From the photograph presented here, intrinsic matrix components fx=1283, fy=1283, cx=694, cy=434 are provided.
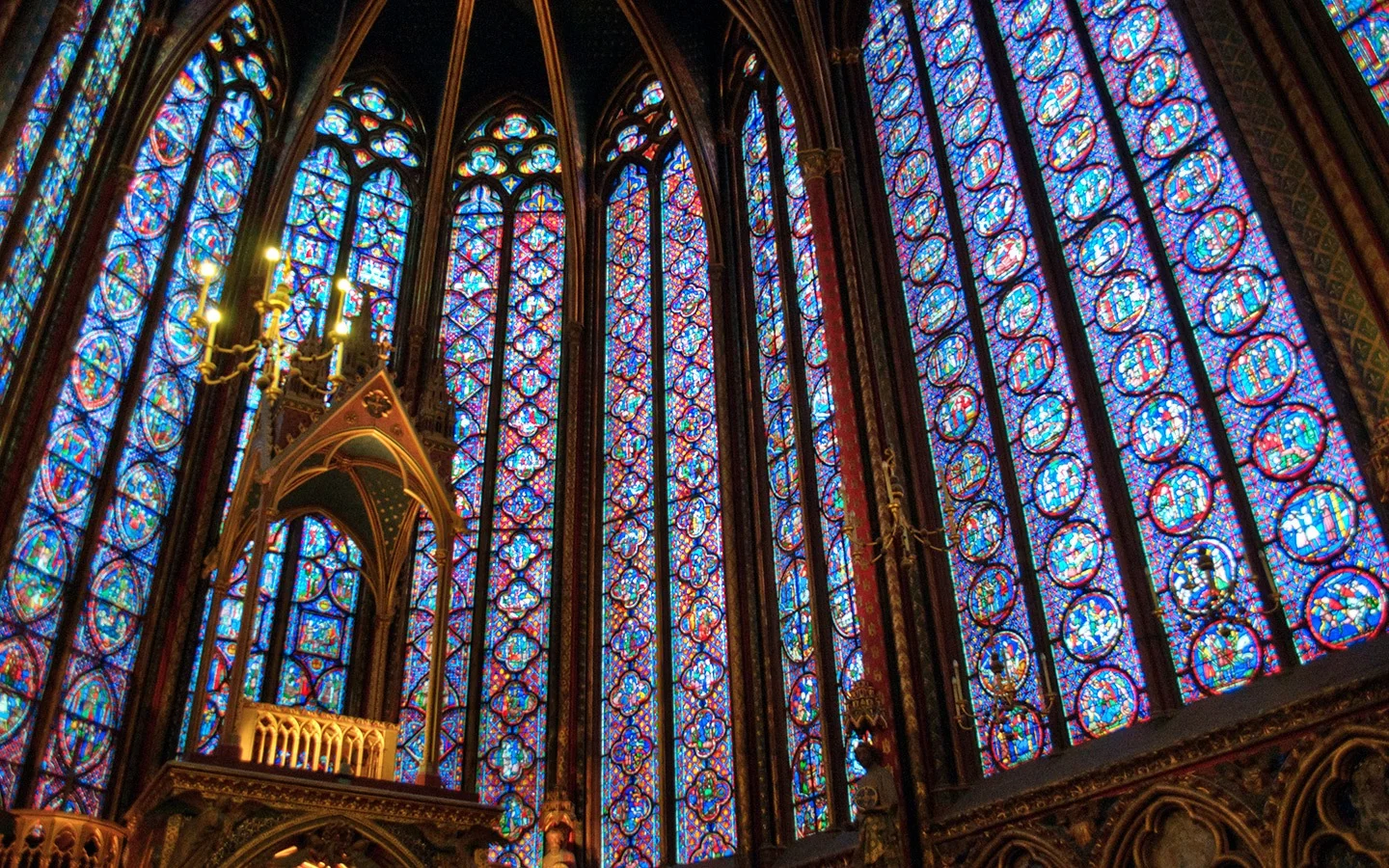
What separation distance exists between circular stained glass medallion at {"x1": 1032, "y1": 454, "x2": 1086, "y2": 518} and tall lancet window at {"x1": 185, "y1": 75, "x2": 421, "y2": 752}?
5995 millimetres

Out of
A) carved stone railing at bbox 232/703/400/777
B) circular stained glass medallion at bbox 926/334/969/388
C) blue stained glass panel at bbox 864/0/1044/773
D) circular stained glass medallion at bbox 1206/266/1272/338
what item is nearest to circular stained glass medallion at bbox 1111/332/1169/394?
circular stained glass medallion at bbox 1206/266/1272/338

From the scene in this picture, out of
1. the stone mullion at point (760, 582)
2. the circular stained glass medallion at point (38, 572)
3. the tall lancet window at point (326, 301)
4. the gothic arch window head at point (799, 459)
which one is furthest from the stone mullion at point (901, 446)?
the circular stained glass medallion at point (38, 572)

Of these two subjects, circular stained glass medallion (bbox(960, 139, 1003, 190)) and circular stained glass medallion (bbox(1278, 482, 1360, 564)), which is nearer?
circular stained glass medallion (bbox(1278, 482, 1360, 564))

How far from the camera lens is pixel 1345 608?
8.11 metres

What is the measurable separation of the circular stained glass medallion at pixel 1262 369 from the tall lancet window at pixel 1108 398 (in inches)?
0.7

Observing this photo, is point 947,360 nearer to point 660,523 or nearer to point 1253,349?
point 1253,349

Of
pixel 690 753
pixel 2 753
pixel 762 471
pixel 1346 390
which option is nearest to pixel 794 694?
pixel 690 753

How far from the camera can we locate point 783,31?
14562 mm

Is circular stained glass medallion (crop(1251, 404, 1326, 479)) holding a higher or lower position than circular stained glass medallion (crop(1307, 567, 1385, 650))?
higher

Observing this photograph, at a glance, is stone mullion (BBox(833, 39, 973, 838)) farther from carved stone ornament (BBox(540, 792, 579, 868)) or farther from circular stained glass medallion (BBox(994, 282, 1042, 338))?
carved stone ornament (BBox(540, 792, 579, 868))

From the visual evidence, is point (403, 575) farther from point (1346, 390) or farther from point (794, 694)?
point (1346, 390)

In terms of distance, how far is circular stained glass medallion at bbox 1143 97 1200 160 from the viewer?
400 inches

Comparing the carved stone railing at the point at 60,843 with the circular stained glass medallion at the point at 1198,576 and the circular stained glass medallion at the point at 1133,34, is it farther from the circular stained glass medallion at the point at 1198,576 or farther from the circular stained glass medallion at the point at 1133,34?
the circular stained glass medallion at the point at 1133,34

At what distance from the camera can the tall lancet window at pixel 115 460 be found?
36.7ft
